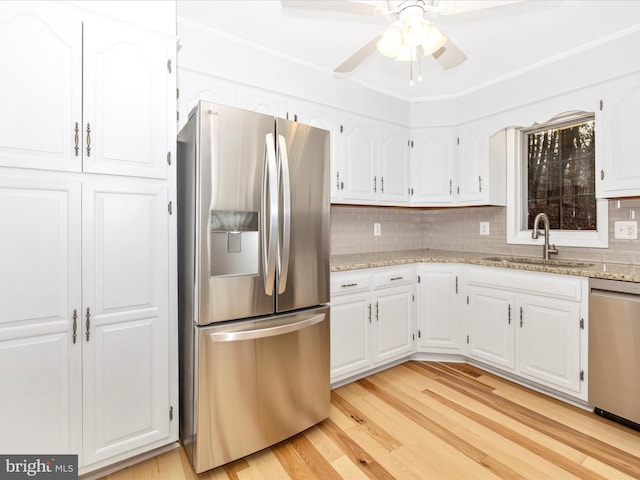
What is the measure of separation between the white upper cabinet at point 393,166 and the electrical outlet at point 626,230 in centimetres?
160

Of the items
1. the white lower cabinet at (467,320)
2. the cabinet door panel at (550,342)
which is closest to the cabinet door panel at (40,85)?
the white lower cabinet at (467,320)

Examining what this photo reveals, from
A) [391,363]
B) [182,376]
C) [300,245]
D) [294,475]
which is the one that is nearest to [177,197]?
[300,245]

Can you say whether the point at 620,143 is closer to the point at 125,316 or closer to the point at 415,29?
the point at 415,29

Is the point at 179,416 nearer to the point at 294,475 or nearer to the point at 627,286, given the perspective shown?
the point at 294,475

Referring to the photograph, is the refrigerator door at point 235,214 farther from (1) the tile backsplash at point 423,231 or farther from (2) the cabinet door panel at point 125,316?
(1) the tile backsplash at point 423,231

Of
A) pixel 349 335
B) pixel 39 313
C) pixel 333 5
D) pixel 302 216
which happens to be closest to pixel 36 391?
pixel 39 313

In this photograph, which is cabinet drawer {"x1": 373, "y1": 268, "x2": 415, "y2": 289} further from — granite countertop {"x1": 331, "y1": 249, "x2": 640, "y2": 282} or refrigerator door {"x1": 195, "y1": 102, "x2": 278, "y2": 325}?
refrigerator door {"x1": 195, "y1": 102, "x2": 278, "y2": 325}

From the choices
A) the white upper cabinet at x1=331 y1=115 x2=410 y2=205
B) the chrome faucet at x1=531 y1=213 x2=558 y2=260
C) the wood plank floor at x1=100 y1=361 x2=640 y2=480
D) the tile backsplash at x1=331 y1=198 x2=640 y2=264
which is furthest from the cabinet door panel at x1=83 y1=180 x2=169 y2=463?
the chrome faucet at x1=531 y1=213 x2=558 y2=260

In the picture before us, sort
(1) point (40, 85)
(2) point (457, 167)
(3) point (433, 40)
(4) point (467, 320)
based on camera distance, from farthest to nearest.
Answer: (2) point (457, 167) → (4) point (467, 320) → (3) point (433, 40) → (1) point (40, 85)

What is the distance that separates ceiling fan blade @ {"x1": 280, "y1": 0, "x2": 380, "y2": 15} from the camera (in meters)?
1.42

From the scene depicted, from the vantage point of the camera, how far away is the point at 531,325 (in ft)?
7.89

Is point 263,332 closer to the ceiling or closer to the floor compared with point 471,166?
closer to the floor

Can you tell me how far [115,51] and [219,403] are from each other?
5.71 ft

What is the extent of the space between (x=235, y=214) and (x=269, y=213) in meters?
0.17
